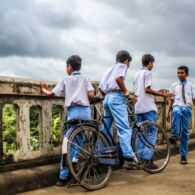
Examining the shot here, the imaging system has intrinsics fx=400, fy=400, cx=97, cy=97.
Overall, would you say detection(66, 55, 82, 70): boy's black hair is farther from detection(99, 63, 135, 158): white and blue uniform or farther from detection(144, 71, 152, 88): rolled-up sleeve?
detection(144, 71, 152, 88): rolled-up sleeve

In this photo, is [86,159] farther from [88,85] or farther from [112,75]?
[112,75]

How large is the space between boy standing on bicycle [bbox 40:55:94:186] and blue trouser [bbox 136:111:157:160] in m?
1.29

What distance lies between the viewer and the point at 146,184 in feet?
17.1

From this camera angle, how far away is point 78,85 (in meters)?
4.98

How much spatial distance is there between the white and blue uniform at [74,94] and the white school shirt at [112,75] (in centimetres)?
40

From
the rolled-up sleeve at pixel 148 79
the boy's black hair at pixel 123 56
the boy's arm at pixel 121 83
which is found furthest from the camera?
the rolled-up sleeve at pixel 148 79

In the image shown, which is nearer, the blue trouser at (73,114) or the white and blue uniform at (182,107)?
the blue trouser at (73,114)

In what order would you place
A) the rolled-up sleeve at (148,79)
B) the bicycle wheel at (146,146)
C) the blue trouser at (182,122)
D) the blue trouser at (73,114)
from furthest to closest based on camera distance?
the blue trouser at (182,122), the rolled-up sleeve at (148,79), the bicycle wheel at (146,146), the blue trouser at (73,114)

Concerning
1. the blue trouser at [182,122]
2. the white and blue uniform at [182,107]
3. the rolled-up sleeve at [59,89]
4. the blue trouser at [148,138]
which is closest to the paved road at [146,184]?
the blue trouser at [148,138]

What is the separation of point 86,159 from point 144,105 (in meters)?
1.56

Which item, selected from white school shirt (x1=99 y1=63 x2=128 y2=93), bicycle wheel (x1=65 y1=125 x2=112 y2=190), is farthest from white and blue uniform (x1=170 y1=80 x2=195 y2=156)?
bicycle wheel (x1=65 y1=125 x2=112 y2=190)

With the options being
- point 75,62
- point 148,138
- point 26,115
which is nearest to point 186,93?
point 148,138

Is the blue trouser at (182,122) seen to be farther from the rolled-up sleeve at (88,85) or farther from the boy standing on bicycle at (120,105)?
the rolled-up sleeve at (88,85)

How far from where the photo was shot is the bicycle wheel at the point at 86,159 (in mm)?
4770
